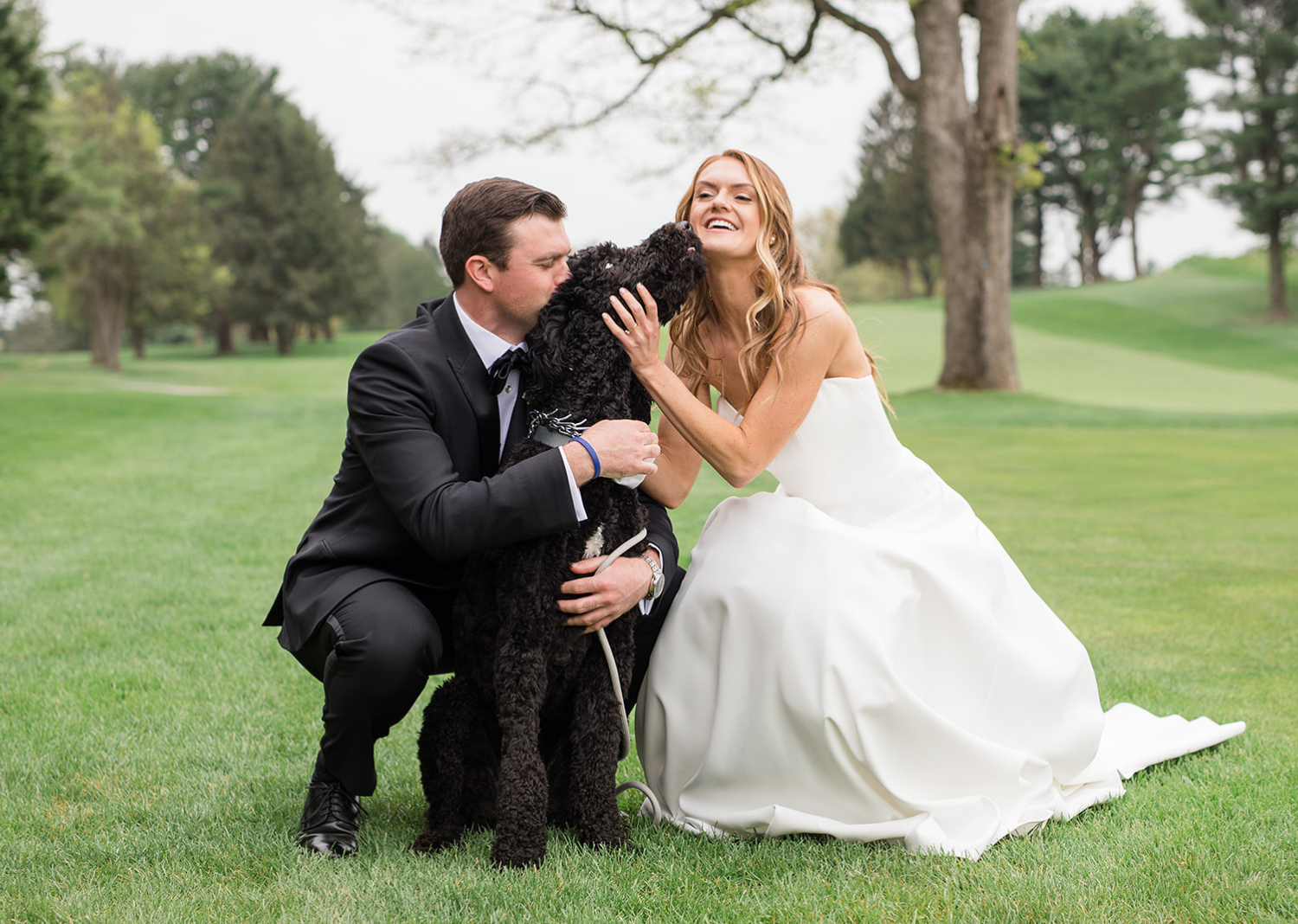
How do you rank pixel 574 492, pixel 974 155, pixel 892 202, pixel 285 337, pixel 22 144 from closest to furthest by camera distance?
pixel 574 492
pixel 974 155
pixel 22 144
pixel 285 337
pixel 892 202

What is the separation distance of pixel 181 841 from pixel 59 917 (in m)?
0.48

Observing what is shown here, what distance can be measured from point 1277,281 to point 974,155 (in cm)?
3006

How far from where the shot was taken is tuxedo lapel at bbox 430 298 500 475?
2.88 m

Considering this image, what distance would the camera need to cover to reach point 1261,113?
131 feet

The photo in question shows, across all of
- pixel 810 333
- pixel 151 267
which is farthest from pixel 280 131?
pixel 810 333

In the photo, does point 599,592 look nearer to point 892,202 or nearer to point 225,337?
point 225,337

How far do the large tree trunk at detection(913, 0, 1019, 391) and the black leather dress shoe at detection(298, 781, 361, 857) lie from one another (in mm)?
17127

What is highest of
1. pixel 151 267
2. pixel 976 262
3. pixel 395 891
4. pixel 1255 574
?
pixel 151 267

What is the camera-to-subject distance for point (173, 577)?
21.7 feet

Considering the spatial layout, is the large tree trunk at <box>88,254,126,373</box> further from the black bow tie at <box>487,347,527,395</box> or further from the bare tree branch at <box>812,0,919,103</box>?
the black bow tie at <box>487,347,527,395</box>

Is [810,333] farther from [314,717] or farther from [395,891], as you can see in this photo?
[314,717]

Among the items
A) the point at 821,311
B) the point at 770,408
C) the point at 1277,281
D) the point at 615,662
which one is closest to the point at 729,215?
the point at 821,311

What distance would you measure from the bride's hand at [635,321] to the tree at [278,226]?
1923 inches

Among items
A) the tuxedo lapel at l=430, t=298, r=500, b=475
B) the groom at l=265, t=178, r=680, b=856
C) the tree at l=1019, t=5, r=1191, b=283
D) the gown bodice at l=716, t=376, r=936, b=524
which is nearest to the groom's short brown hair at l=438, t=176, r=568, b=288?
the groom at l=265, t=178, r=680, b=856
